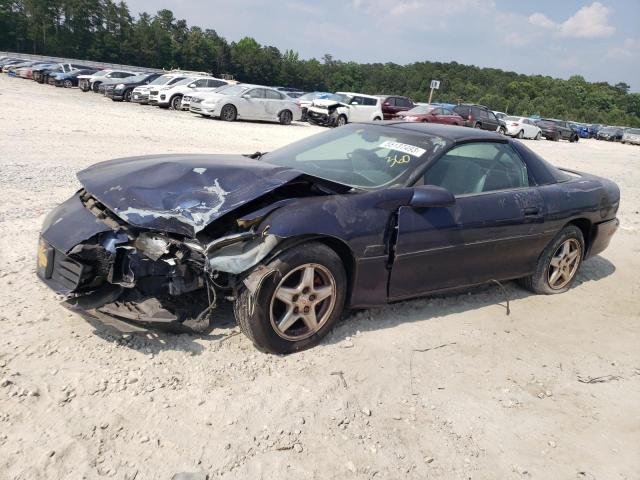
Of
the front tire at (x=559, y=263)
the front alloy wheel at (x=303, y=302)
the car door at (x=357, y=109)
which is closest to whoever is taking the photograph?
the front alloy wheel at (x=303, y=302)

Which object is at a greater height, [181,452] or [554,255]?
[554,255]

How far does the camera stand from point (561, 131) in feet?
115

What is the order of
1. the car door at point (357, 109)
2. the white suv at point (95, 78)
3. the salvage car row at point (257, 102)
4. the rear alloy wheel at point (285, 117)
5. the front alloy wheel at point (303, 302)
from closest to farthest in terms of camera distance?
the front alloy wheel at point (303, 302), the salvage car row at point (257, 102), the rear alloy wheel at point (285, 117), the car door at point (357, 109), the white suv at point (95, 78)

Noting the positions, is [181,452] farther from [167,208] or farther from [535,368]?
[535,368]

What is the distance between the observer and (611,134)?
43.8 metres

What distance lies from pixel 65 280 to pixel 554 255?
4.04 meters

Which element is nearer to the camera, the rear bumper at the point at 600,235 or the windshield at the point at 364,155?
the windshield at the point at 364,155

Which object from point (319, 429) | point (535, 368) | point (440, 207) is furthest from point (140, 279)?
point (535, 368)

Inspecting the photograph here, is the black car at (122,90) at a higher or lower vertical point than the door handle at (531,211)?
lower

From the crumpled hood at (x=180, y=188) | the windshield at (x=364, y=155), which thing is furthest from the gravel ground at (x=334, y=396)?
the windshield at (x=364, y=155)

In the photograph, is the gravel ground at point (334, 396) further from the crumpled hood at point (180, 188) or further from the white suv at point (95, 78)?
the white suv at point (95, 78)

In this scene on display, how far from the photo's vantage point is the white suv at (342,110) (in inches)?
898

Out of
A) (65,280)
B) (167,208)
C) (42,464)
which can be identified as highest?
(167,208)

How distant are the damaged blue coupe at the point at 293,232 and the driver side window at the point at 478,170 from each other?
0.5 inches
